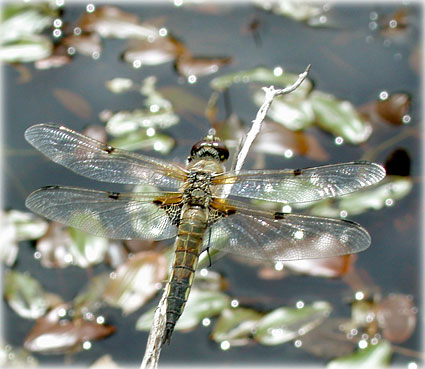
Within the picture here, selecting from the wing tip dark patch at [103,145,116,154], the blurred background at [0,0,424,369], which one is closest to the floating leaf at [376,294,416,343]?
the blurred background at [0,0,424,369]

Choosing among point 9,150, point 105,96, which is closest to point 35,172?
point 9,150

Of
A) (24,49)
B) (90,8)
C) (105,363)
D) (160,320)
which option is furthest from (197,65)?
(160,320)

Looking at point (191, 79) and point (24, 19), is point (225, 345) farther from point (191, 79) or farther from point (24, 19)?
point (24, 19)

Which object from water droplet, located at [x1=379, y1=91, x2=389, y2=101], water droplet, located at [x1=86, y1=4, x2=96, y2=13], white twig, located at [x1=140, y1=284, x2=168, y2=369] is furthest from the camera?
water droplet, located at [x1=86, y1=4, x2=96, y2=13]

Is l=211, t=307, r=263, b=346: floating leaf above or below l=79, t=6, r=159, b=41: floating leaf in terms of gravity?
below

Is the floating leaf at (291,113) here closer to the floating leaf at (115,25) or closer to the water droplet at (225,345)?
the floating leaf at (115,25)

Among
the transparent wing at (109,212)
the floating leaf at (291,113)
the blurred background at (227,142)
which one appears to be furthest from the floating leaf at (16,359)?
the floating leaf at (291,113)

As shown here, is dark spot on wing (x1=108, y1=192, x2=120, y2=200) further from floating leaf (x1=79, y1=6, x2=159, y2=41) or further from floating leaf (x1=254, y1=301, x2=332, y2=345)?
floating leaf (x1=79, y1=6, x2=159, y2=41)
